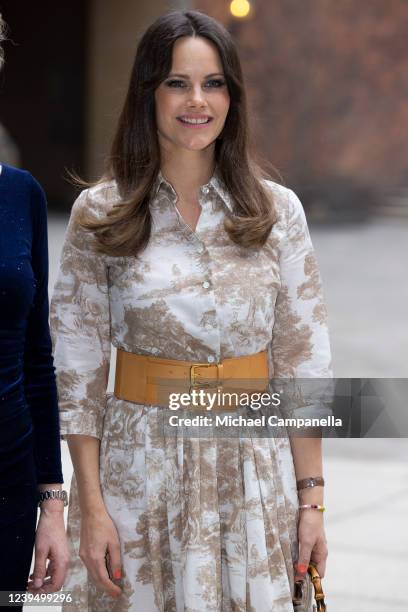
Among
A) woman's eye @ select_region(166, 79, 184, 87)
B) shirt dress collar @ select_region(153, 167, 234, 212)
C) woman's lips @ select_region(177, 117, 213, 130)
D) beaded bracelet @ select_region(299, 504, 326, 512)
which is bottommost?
beaded bracelet @ select_region(299, 504, 326, 512)

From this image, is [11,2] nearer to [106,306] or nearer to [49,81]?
[49,81]

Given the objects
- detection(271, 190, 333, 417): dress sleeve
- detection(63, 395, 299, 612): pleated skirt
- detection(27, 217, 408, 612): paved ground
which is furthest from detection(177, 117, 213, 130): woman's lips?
detection(27, 217, 408, 612): paved ground

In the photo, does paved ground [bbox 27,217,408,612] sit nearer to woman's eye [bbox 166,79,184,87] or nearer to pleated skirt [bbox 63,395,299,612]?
pleated skirt [bbox 63,395,299,612]

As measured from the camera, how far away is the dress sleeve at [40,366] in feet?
8.16

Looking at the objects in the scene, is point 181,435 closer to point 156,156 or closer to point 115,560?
point 115,560

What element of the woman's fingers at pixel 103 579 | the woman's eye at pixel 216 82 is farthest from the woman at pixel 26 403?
the woman's eye at pixel 216 82

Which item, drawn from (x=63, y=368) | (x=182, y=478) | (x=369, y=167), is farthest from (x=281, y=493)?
(x=369, y=167)

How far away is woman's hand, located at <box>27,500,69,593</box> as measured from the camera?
2.48m

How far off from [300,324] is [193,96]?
601mm

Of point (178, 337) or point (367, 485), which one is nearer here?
point (178, 337)

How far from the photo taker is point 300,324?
2.88 metres

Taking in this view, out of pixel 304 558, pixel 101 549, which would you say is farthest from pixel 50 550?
pixel 304 558

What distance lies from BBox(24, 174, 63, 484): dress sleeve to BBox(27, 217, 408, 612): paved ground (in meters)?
2.54

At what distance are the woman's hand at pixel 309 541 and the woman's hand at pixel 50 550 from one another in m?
0.59
